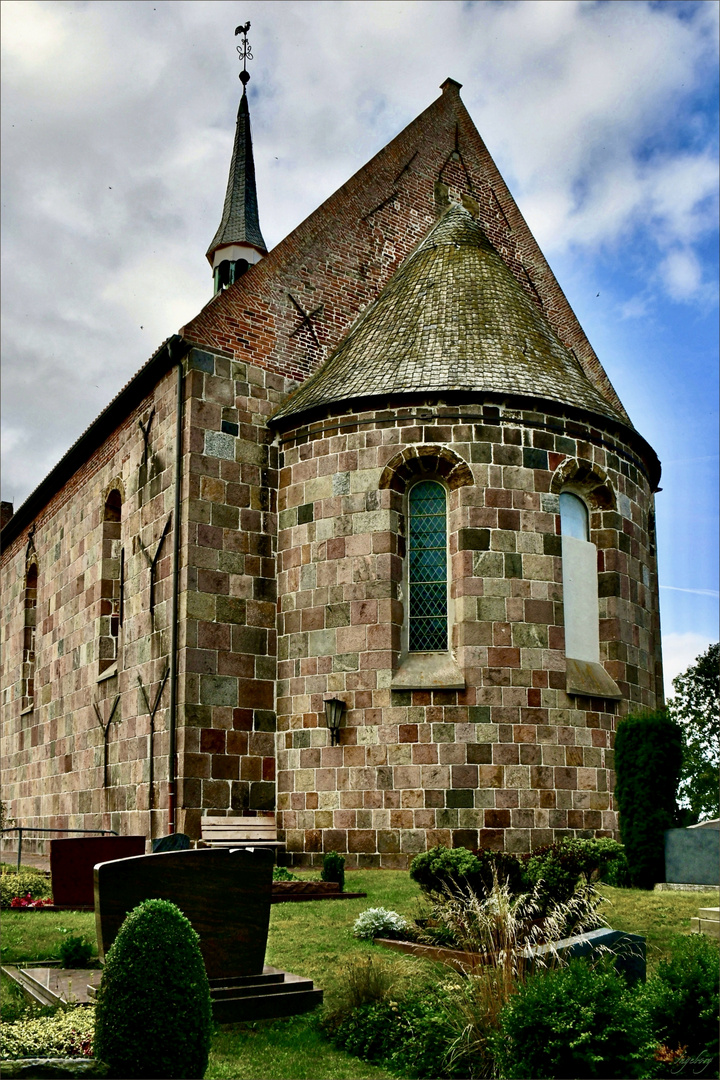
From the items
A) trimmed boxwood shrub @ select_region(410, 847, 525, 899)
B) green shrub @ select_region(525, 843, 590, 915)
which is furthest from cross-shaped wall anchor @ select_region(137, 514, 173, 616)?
green shrub @ select_region(525, 843, 590, 915)

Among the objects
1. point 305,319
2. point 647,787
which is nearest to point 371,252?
point 305,319

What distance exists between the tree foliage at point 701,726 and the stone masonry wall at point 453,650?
65.8 feet

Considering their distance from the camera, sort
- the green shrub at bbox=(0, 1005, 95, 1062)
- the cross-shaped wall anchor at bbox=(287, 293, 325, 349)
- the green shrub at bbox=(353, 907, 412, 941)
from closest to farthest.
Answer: the green shrub at bbox=(0, 1005, 95, 1062)
the green shrub at bbox=(353, 907, 412, 941)
the cross-shaped wall anchor at bbox=(287, 293, 325, 349)

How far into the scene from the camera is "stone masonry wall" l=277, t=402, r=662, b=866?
15.5 metres

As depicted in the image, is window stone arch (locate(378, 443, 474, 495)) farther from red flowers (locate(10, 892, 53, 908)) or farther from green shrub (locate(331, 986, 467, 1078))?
green shrub (locate(331, 986, 467, 1078))

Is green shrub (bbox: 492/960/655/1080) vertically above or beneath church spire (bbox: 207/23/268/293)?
beneath

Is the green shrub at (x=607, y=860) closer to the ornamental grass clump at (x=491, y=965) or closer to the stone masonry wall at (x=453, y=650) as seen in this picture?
the stone masonry wall at (x=453, y=650)

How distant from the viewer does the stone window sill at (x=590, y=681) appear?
53.0 ft

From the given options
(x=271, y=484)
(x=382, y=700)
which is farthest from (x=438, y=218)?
(x=382, y=700)

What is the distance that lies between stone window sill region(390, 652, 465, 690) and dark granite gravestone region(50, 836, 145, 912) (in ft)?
16.0

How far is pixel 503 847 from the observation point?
1524 centimetres

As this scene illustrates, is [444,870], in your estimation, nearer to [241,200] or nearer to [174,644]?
[174,644]

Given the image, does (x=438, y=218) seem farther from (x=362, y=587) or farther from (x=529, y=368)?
(x=362, y=587)

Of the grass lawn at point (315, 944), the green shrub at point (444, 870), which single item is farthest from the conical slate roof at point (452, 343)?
the green shrub at point (444, 870)
